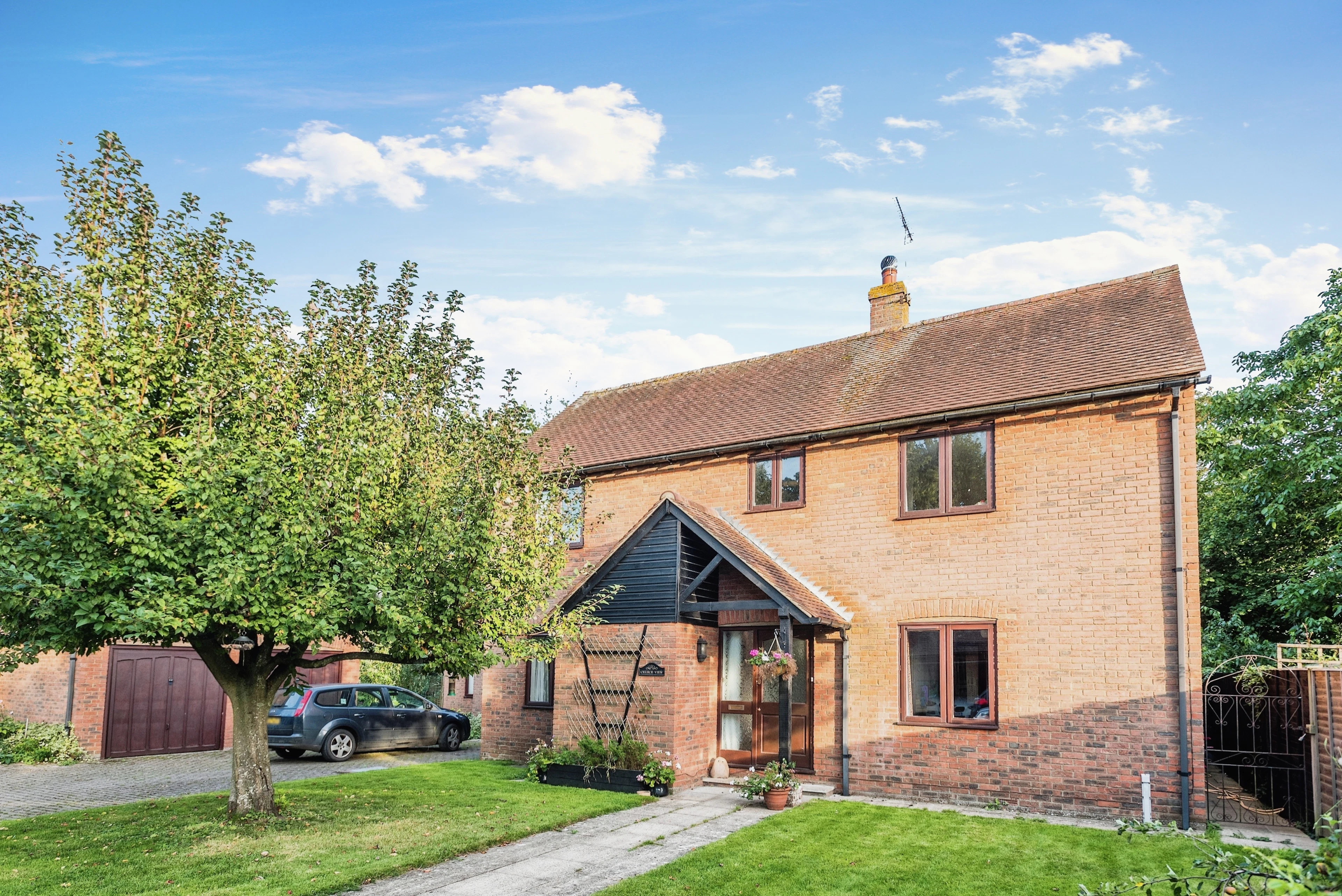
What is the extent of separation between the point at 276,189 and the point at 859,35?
7.81 m

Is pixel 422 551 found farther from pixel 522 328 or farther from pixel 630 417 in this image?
pixel 522 328

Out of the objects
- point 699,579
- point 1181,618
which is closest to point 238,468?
point 699,579

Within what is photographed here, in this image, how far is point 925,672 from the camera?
12.8 m

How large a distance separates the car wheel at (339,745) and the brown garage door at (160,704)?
8.02 ft

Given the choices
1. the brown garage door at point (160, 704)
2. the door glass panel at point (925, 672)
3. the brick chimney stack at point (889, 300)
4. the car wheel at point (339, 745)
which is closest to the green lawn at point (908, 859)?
the door glass panel at point (925, 672)

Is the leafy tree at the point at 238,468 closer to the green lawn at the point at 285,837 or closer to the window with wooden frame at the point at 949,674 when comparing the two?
the green lawn at the point at 285,837

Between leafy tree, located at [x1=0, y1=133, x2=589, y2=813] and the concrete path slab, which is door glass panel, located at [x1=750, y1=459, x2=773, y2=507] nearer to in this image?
the concrete path slab

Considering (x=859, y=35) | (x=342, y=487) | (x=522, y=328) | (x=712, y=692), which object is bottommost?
(x=712, y=692)

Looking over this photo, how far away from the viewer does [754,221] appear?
14539 millimetres

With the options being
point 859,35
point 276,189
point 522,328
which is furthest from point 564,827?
point 522,328

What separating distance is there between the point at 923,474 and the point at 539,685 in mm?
8616

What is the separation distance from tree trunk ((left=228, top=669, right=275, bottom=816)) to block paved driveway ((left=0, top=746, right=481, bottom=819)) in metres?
0.80

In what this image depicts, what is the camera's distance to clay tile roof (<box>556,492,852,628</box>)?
41.8 ft

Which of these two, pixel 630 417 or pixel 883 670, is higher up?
pixel 630 417
